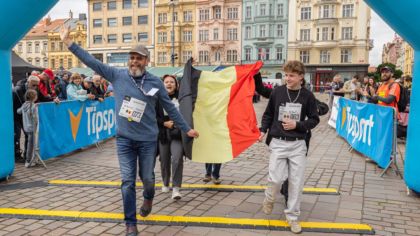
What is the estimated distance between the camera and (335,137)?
40.1 feet

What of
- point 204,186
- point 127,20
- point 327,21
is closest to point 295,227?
point 204,186

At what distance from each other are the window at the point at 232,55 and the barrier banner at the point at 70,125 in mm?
52860

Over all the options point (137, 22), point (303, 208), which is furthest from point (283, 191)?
point (137, 22)

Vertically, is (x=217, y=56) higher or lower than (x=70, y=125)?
higher

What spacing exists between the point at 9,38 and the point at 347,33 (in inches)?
2198

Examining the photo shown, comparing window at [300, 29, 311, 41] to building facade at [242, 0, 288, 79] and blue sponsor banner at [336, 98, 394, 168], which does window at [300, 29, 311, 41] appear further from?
blue sponsor banner at [336, 98, 394, 168]

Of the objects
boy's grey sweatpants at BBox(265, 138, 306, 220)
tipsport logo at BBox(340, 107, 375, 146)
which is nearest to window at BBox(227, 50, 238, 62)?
tipsport logo at BBox(340, 107, 375, 146)

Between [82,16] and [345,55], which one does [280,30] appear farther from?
→ [82,16]

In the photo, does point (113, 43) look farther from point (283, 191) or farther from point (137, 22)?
point (283, 191)

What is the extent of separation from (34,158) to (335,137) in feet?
29.2

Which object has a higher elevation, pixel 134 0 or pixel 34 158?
pixel 134 0

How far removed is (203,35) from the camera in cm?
6344

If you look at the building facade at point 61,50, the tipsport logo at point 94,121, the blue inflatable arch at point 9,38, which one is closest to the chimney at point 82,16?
the building facade at point 61,50

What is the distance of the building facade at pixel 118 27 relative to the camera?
2643 inches
